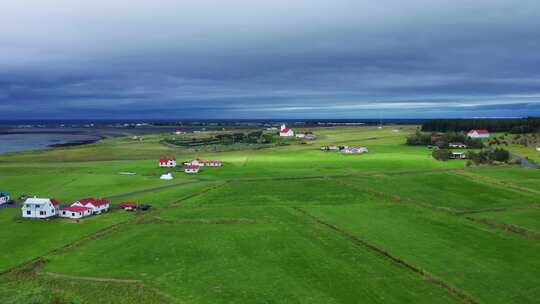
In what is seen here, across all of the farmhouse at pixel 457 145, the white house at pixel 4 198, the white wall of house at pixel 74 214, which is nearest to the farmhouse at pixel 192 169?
the white house at pixel 4 198

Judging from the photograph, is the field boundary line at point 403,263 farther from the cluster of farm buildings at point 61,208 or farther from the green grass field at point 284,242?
the cluster of farm buildings at point 61,208

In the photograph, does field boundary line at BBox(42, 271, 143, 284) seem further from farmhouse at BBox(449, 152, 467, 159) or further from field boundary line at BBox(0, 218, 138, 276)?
farmhouse at BBox(449, 152, 467, 159)

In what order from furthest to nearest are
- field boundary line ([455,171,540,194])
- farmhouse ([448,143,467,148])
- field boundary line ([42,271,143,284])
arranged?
farmhouse ([448,143,467,148])
field boundary line ([455,171,540,194])
field boundary line ([42,271,143,284])

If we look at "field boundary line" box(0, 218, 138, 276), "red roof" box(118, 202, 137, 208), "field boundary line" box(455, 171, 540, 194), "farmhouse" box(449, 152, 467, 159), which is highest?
"farmhouse" box(449, 152, 467, 159)

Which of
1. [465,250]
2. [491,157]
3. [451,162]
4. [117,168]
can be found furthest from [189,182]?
[491,157]

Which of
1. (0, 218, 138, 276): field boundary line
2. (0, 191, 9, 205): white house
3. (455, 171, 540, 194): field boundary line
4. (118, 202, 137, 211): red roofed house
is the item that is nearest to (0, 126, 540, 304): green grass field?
(0, 218, 138, 276): field boundary line

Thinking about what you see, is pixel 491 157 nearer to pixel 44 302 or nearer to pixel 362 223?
pixel 362 223

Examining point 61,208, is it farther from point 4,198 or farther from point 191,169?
point 191,169
